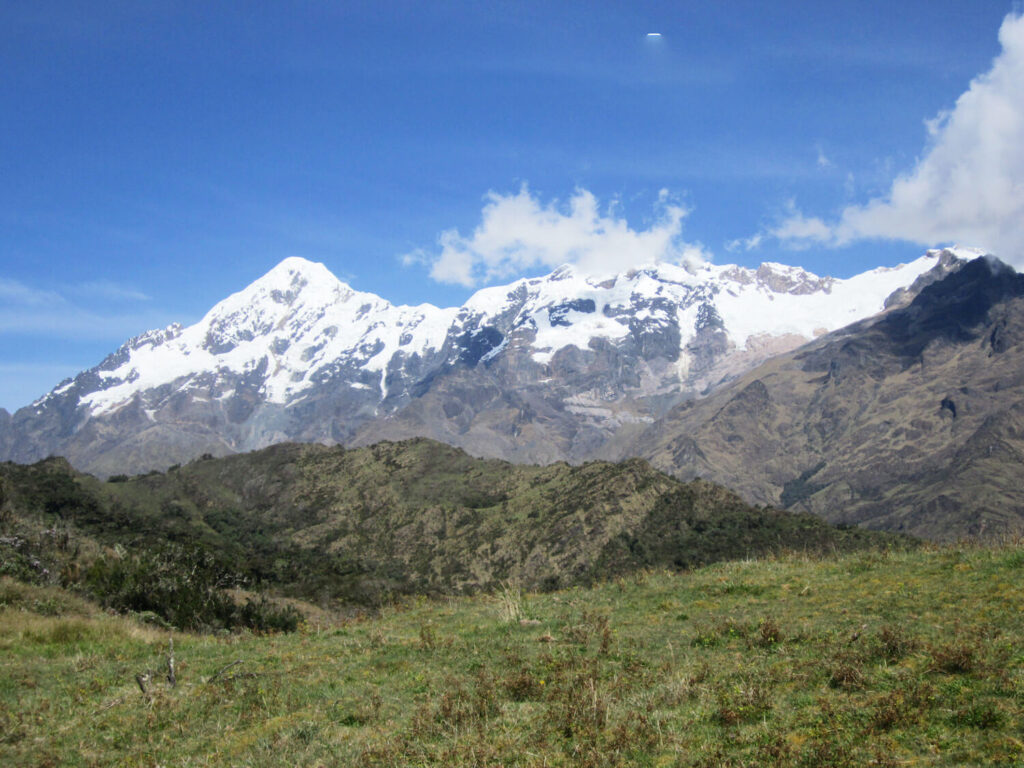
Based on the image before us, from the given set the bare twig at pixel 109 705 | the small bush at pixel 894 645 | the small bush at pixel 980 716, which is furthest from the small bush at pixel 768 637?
the bare twig at pixel 109 705

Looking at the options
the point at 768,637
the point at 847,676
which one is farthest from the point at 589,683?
the point at 768,637

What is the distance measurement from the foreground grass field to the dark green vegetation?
58954mm

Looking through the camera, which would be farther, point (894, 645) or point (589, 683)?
point (894, 645)

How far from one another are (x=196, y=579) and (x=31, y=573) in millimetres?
9159

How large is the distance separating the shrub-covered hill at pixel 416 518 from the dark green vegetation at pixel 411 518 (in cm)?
32

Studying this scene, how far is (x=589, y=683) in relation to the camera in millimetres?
11617

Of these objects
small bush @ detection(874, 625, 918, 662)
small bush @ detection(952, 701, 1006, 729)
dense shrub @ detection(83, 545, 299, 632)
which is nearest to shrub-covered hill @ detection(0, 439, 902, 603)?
dense shrub @ detection(83, 545, 299, 632)

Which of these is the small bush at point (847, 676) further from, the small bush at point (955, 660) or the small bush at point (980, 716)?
the small bush at point (980, 716)

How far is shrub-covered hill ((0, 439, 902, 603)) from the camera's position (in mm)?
95438

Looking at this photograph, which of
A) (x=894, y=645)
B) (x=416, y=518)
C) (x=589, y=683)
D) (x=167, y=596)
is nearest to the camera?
(x=589, y=683)

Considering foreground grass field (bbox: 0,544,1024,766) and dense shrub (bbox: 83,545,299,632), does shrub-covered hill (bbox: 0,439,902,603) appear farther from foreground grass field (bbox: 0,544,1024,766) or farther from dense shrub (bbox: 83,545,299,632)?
foreground grass field (bbox: 0,544,1024,766)

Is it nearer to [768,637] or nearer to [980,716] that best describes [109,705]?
[768,637]

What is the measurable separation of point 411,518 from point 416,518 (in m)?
1.04

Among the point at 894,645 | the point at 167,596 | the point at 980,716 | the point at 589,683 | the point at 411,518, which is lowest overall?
the point at 411,518
